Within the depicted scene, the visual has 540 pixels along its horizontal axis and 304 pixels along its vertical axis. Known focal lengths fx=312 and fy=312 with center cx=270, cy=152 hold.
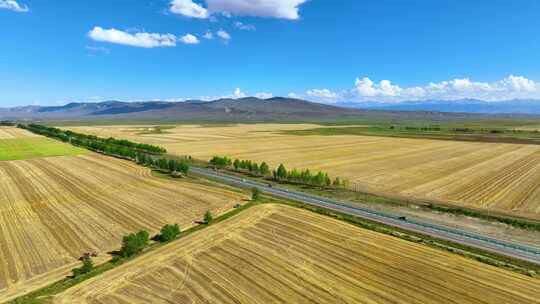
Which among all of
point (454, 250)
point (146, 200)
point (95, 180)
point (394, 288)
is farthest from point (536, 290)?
point (95, 180)

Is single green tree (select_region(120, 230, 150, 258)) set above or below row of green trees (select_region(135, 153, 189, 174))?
below

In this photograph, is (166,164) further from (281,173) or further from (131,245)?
(131,245)

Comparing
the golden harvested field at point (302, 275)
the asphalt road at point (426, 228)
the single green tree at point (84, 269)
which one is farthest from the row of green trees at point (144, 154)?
the single green tree at point (84, 269)

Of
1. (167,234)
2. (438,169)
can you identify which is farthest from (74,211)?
(438,169)

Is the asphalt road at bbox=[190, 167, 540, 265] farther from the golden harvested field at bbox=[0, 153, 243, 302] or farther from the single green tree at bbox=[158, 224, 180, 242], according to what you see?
the single green tree at bbox=[158, 224, 180, 242]

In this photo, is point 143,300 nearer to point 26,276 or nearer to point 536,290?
point 26,276

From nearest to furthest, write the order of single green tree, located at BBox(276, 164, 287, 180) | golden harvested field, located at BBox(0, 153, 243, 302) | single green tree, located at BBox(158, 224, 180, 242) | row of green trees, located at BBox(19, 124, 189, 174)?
golden harvested field, located at BBox(0, 153, 243, 302) < single green tree, located at BBox(158, 224, 180, 242) < single green tree, located at BBox(276, 164, 287, 180) < row of green trees, located at BBox(19, 124, 189, 174)

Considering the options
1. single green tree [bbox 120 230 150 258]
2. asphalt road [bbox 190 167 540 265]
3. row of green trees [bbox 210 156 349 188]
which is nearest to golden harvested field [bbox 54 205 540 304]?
single green tree [bbox 120 230 150 258]
